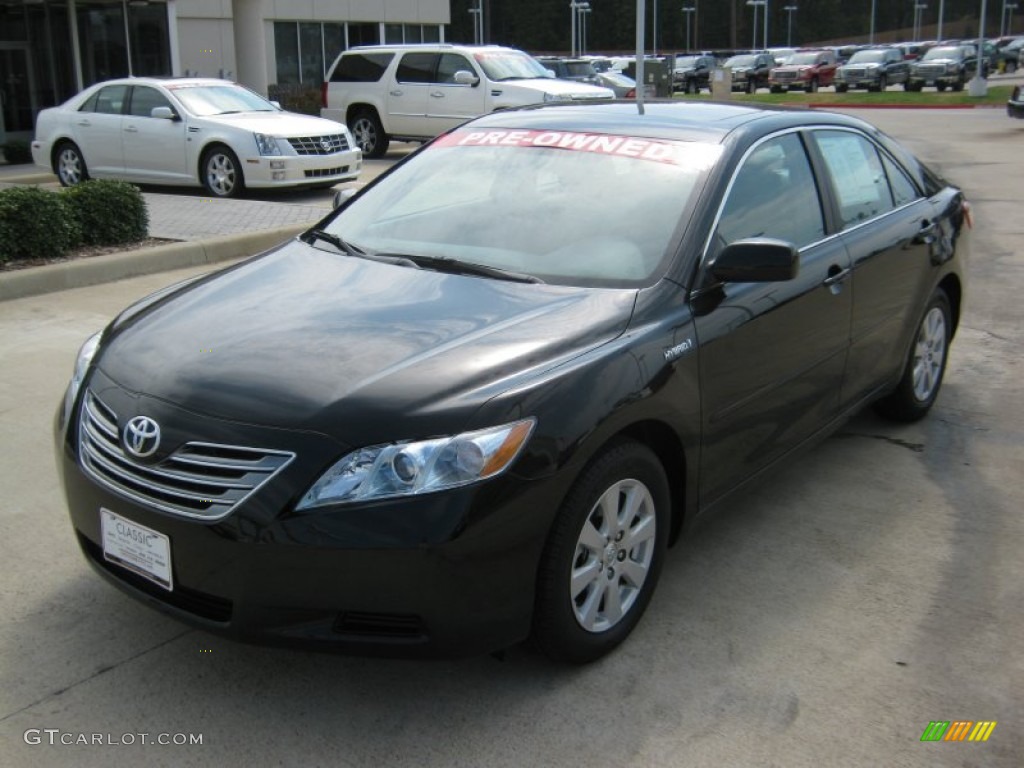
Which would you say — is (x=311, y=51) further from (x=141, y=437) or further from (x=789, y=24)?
(x=789, y=24)

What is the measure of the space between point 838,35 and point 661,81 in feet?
339

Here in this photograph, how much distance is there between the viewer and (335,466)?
8.95ft

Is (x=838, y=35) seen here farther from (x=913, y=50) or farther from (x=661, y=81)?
(x=661, y=81)

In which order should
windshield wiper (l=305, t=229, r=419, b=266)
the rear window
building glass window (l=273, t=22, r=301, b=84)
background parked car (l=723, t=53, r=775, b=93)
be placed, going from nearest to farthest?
windshield wiper (l=305, t=229, r=419, b=266) → the rear window → building glass window (l=273, t=22, r=301, b=84) → background parked car (l=723, t=53, r=775, b=93)

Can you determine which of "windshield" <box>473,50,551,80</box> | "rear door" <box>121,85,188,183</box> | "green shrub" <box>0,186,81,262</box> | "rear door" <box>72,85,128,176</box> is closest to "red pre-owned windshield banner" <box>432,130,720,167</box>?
"green shrub" <box>0,186,81,262</box>

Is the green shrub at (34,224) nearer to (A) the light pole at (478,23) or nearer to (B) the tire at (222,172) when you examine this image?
(B) the tire at (222,172)

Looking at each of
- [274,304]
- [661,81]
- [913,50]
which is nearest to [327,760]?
[274,304]

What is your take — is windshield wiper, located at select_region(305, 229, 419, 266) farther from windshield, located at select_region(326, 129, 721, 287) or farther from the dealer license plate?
the dealer license plate

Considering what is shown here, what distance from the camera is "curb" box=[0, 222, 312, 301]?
8039 mm

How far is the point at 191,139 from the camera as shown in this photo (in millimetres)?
13547

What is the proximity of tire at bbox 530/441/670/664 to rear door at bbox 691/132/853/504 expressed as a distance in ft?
1.13

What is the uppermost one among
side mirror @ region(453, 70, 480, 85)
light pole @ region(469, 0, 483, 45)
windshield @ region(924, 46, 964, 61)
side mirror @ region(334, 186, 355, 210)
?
light pole @ region(469, 0, 483, 45)

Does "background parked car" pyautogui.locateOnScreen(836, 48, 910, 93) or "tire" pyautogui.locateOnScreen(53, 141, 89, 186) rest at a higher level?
"background parked car" pyautogui.locateOnScreen(836, 48, 910, 93)

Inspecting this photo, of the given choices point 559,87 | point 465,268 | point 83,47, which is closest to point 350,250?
point 465,268
